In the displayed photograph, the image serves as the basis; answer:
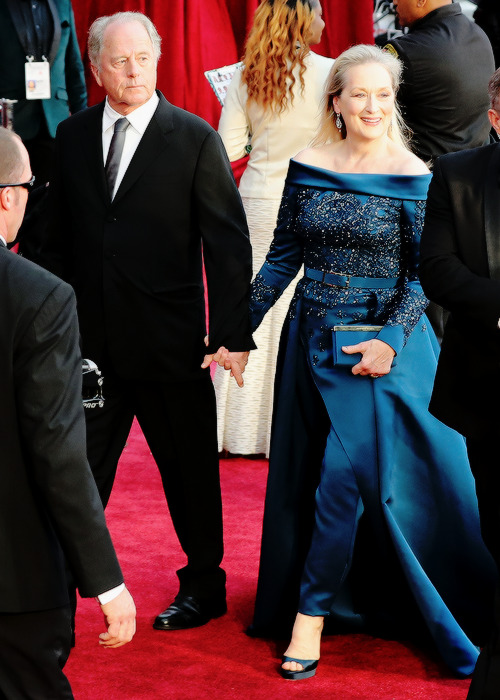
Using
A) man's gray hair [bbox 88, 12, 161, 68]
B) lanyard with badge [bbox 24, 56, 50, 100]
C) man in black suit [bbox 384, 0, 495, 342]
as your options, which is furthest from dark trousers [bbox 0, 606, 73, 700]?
lanyard with badge [bbox 24, 56, 50, 100]

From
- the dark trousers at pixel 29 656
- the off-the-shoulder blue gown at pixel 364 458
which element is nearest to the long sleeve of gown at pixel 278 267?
the off-the-shoulder blue gown at pixel 364 458

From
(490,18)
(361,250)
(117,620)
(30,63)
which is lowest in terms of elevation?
(117,620)

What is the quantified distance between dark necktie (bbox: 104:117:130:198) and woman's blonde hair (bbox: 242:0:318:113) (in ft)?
4.44

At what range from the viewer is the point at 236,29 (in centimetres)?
798

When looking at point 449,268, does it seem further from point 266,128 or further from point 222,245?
point 266,128

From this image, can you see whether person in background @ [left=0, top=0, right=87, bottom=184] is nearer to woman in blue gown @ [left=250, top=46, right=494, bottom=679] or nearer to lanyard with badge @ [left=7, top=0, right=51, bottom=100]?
lanyard with badge @ [left=7, top=0, right=51, bottom=100]

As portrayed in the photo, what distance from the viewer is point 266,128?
458 centimetres

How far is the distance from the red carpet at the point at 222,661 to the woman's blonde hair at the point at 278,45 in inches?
70.4

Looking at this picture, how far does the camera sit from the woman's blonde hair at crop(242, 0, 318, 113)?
14.4 feet

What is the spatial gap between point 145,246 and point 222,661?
3.73 ft

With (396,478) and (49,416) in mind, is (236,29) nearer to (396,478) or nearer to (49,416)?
(396,478)

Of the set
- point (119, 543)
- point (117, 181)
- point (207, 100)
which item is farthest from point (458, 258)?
point (207, 100)

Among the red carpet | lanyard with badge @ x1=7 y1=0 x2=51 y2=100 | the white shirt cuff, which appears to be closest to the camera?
the white shirt cuff

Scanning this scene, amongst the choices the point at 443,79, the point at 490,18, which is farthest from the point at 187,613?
the point at 490,18
